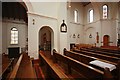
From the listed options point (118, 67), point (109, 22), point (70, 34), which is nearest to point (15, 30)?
point (70, 34)

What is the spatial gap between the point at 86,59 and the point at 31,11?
18.0 ft

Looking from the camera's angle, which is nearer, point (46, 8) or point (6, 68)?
point (6, 68)

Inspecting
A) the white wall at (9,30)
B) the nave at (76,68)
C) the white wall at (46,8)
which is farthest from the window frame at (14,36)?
the nave at (76,68)

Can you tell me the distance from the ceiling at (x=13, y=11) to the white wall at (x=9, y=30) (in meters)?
0.53

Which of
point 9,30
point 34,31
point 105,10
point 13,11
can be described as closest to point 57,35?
point 34,31

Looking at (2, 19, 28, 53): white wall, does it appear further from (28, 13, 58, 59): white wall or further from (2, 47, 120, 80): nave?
(2, 47, 120, 80): nave

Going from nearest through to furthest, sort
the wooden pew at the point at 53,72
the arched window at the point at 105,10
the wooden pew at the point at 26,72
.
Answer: the wooden pew at the point at 53,72 → the wooden pew at the point at 26,72 → the arched window at the point at 105,10

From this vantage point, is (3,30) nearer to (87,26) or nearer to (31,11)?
(31,11)

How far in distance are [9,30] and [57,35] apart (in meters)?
7.45

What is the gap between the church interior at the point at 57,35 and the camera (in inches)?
182

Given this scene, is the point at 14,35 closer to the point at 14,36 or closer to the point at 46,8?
the point at 14,36

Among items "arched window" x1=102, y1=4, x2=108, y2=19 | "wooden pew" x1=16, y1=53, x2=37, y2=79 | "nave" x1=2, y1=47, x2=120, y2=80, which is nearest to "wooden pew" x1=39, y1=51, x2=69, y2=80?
"nave" x1=2, y1=47, x2=120, y2=80

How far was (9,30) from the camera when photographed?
15078 millimetres

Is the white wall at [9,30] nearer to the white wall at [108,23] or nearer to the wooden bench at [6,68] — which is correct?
the white wall at [108,23]
